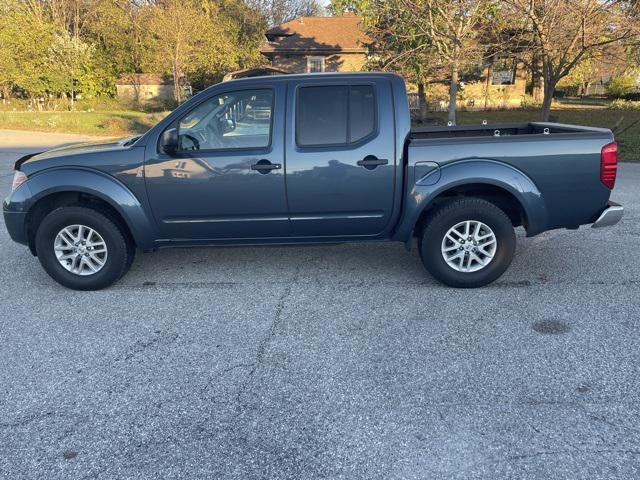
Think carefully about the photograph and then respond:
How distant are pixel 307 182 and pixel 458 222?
4.62 feet

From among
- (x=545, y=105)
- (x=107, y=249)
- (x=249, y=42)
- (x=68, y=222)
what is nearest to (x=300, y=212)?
(x=107, y=249)

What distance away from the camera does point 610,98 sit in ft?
113

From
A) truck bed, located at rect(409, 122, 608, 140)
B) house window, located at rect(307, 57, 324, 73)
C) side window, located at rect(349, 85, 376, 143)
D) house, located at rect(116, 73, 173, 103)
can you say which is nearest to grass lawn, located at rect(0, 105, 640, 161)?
house window, located at rect(307, 57, 324, 73)

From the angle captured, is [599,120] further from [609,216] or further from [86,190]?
[86,190]

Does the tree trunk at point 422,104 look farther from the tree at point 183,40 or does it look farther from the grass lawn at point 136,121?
the tree at point 183,40

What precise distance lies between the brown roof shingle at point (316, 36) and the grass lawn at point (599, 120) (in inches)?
312

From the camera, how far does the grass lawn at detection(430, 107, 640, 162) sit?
1355 centimetres

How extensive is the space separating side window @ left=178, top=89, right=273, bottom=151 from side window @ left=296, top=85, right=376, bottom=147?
311mm

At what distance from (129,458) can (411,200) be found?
294 centimetres

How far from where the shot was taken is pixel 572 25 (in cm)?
1202

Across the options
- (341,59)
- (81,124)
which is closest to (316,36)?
(341,59)

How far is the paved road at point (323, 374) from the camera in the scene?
241 cm

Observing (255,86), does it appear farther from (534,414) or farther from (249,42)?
(249,42)

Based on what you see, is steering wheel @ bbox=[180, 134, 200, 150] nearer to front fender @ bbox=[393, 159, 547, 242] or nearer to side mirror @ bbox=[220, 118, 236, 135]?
side mirror @ bbox=[220, 118, 236, 135]
